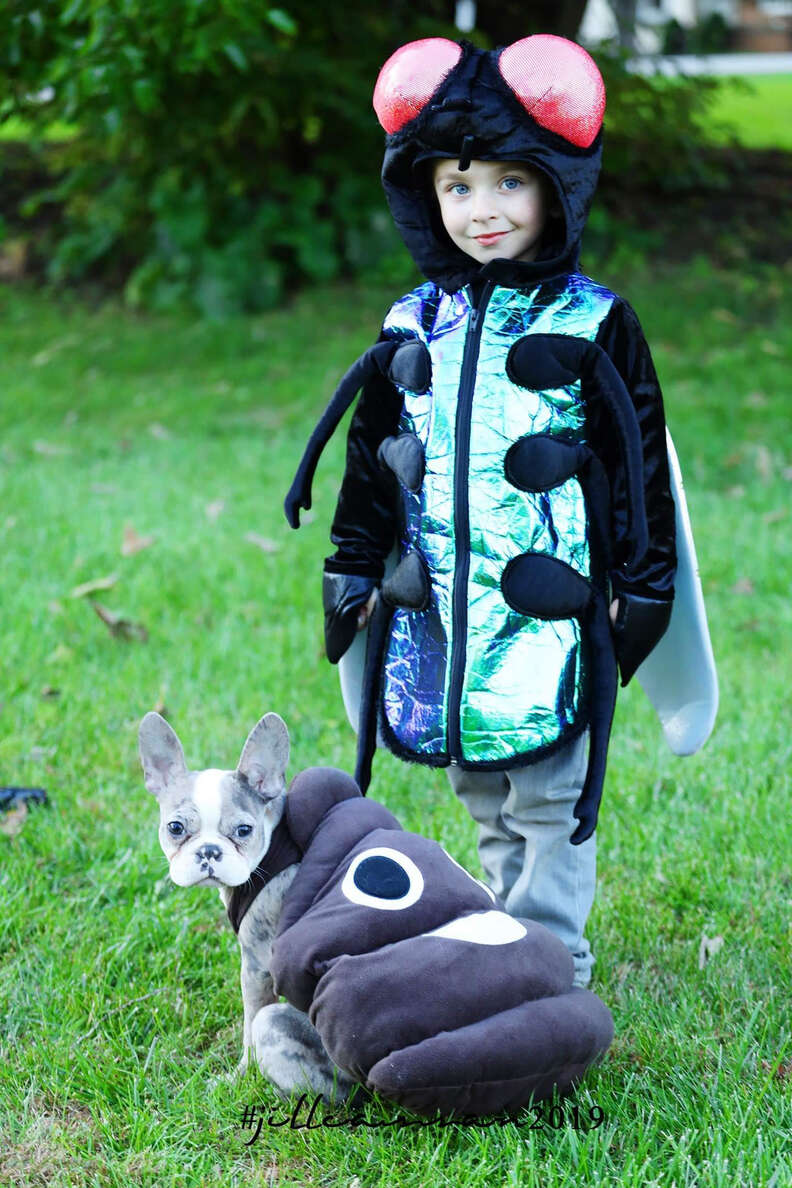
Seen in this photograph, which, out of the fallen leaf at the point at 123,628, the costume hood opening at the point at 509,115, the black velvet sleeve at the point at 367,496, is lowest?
the fallen leaf at the point at 123,628

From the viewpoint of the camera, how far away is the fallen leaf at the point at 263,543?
578cm

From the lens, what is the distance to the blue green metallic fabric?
257 cm

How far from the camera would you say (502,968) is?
7.44 ft

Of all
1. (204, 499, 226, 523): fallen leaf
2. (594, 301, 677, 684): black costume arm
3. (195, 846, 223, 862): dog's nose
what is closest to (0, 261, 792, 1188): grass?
(204, 499, 226, 523): fallen leaf

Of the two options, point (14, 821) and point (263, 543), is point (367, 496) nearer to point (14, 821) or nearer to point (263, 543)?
point (14, 821)

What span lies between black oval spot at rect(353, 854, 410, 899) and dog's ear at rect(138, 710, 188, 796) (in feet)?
1.26

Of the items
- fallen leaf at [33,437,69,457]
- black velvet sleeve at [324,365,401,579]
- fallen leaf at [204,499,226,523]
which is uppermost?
black velvet sleeve at [324,365,401,579]

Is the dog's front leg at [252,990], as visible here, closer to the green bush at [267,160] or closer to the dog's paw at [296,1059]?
the dog's paw at [296,1059]

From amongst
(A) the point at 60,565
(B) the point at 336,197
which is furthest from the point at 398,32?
(A) the point at 60,565

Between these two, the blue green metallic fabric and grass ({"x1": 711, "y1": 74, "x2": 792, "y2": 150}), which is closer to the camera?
the blue green metallic fabric

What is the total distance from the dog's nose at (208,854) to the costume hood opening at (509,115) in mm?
1207

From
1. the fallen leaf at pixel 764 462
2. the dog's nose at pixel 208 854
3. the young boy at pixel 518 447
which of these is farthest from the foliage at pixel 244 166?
the dog's nose at pixel 208 854

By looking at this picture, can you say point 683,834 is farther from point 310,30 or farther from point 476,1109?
point 310,30

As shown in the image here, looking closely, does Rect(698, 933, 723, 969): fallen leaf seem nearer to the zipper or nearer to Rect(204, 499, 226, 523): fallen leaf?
the zipper
